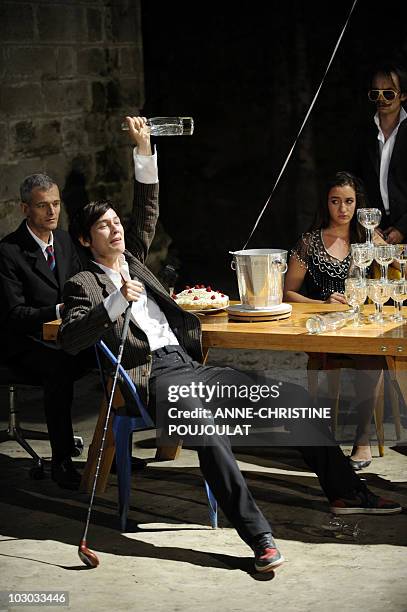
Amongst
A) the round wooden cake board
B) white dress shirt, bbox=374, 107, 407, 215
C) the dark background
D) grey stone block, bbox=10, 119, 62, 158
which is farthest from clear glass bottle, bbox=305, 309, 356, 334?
the dark background

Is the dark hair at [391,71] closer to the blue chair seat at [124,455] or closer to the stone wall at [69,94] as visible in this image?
the blue chair seat at [124,455]

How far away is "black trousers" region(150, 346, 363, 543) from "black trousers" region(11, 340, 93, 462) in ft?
2.14

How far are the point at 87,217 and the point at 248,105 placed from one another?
16.6ft

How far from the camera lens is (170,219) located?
32.8 ft

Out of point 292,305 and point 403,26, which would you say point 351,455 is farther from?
point 403,26

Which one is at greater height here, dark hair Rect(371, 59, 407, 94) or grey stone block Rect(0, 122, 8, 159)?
dark hair Rect(371, 59, 407, 94)

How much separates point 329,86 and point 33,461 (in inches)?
184

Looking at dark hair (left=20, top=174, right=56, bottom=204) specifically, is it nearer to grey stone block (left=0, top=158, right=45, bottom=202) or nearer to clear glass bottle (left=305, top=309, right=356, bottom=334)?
clear glass bottle (left=305, top=309, right=356, bottom=334)

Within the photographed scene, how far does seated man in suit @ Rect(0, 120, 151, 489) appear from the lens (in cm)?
532

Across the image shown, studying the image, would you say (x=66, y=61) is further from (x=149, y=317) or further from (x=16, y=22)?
(x=149, y=317)

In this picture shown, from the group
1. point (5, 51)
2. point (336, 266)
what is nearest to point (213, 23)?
point (5, 51)

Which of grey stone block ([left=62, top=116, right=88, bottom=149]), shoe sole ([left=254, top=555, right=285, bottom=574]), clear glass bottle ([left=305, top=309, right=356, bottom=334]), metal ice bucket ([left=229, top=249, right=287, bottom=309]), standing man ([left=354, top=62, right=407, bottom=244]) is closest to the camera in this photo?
shoe sole ([left=254, top=555, right=285, bottom=574])

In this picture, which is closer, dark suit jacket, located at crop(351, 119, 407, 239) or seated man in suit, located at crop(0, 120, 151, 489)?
seated man in suit, located at crop(0, 120, 151, 489)

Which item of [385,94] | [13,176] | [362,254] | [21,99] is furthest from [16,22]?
[362,254]
